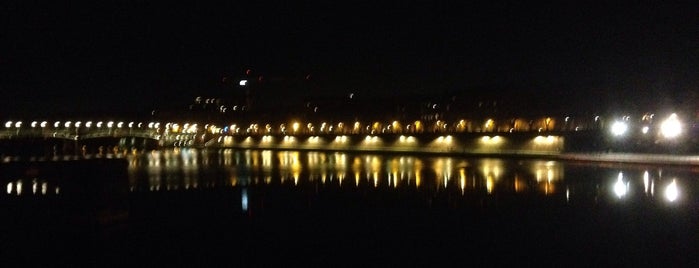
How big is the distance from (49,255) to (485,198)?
9.59 m

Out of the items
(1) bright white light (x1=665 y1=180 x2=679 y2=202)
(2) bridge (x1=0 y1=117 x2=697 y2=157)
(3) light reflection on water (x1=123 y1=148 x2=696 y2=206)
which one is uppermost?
(2) bridge (x1=0 y1=117 x2=697 y2=157)

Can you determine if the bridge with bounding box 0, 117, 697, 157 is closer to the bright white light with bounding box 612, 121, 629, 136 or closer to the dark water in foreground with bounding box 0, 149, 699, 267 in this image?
the bright white light with bounding box 612, 121, 629, 136

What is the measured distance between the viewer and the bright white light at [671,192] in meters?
14.3

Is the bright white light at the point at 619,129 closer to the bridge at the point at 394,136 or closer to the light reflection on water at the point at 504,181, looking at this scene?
the bridge at the point at 394,136

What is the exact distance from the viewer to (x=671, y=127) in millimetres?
30719

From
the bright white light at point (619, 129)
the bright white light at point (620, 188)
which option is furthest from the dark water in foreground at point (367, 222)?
the bright white light at point (619, 129)

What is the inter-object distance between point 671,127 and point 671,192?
17.1 meters

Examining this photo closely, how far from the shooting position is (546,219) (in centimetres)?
1162

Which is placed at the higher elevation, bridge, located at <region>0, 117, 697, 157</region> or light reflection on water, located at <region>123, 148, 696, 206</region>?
bridge, located at <region>0, 117, 697, 157</region>

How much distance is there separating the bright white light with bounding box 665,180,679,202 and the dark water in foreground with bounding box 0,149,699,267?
5 cm

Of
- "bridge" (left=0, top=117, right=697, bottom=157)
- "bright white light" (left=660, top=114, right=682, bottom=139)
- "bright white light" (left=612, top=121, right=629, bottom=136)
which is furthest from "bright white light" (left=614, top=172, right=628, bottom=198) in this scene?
"bright white light" (left=612, top=121, right=629, bottom=136)

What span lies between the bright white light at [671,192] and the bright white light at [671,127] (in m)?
14.0

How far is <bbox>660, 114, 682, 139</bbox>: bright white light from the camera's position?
30.2 metres

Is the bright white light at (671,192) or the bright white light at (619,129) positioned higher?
the bright white light at (619,129)
